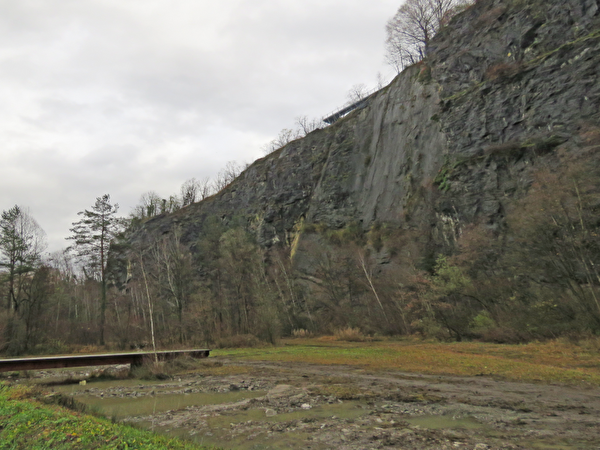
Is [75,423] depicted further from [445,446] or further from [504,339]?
[504,339]

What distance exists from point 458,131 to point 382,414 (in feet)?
107

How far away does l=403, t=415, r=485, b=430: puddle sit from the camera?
595 centimetres

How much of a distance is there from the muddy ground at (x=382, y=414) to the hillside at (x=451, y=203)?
11.6 metres

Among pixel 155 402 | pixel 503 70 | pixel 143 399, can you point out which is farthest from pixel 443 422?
pixel 503 70

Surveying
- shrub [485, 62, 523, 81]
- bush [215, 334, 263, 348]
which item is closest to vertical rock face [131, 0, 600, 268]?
shrub [485, 62, 523, 81]

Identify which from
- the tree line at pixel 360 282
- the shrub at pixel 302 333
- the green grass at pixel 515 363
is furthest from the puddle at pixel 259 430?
the shrub at pixel 302 333

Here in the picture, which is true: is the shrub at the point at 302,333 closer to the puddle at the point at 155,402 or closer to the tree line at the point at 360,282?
the tree line at the point at 360,282

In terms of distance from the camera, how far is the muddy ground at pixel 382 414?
540 cm

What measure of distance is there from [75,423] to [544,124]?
1313 inches

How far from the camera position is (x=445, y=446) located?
198 inches

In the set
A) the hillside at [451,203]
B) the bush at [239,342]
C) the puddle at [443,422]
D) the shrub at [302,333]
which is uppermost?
the hillside at [451,203]

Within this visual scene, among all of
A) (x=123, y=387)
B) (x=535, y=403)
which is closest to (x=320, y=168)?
(x=123, y=387)

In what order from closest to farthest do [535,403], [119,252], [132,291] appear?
[535,403] → [119,252] → [132,291]

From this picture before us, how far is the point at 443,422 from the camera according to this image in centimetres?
626
